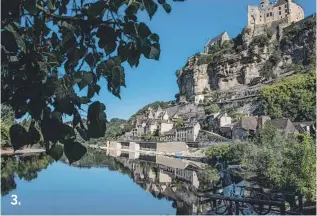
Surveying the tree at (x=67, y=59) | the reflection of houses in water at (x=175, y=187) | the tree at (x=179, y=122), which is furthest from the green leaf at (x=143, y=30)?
the tree at (x=179, y=122)

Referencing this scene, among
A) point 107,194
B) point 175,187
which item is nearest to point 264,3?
point 175,187

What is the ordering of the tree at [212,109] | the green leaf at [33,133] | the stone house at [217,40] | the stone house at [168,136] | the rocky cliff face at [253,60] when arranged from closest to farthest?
the green leaf at [33,133]
the rocky cliff face at [253,60]
the tree at [212,109]
the stone house at [168,136]
the stone house at [217,40]

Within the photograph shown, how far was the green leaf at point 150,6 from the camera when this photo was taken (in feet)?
6.26

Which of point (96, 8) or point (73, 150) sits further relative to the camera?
point (96, 8)

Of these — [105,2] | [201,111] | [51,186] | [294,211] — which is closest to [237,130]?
[201,111]

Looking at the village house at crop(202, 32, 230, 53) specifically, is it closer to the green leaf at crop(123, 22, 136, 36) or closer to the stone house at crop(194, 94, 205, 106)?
the stone house at crop(194, 94, 205, 106)

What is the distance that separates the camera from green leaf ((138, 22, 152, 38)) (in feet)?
6.24

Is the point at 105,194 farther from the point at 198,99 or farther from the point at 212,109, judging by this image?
the point at 198,99

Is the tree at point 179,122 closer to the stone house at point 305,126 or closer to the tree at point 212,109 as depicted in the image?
the tree at point 212,109

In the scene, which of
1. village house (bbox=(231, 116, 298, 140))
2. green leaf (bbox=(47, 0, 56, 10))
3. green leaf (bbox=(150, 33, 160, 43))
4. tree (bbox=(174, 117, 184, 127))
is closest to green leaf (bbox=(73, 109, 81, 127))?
green leaf (bbox=(150, 33, 160, 43))

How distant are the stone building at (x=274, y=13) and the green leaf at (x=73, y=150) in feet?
192

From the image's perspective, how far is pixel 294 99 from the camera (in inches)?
1553

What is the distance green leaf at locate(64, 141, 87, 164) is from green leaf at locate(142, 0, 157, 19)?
678mm

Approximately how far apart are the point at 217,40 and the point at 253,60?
15.8 metres
